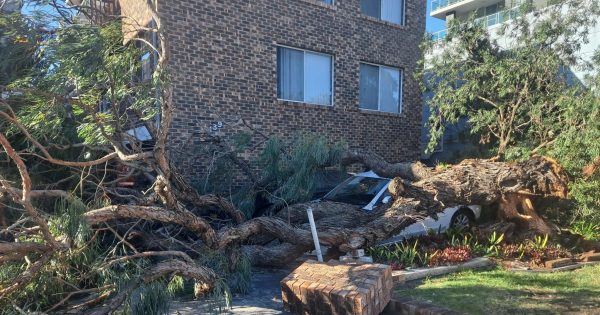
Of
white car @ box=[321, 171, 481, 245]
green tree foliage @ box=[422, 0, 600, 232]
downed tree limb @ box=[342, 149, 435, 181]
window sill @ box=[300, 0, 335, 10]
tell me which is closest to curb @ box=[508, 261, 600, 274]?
green tree foliage @ box=[422, 0, 600, 232]

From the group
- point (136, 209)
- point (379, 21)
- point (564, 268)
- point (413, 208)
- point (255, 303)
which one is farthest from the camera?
point (379, 21)

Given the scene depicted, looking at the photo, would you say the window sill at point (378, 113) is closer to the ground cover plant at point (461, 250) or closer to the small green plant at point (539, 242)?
the ground cover plant at point (461, 250)

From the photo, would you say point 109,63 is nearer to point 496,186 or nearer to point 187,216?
point 187,216

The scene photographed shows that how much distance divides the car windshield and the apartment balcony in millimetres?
23450

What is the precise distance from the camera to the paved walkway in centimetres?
575

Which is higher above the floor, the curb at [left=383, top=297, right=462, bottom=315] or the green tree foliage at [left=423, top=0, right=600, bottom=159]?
the green tree foliage at [left=423, top=0, right=600, bottom=159]

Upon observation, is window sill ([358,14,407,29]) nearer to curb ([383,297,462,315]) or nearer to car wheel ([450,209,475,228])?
car wheel ([450,209,475,228])

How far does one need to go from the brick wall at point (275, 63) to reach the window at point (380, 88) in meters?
0.22

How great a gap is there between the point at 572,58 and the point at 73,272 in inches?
393

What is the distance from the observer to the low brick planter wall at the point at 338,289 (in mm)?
5039

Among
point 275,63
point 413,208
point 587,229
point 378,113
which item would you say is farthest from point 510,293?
point 378,113

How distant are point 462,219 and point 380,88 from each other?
5.17 metres

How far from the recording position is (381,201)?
356 inches

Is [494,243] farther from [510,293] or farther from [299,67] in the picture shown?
[299,67]
